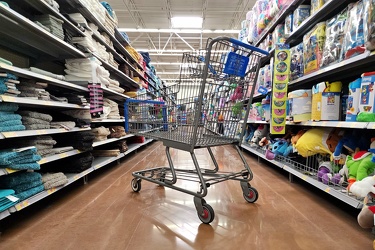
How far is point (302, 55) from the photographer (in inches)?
85.4

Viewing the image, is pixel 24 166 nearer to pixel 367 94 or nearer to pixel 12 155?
pixel 12 155

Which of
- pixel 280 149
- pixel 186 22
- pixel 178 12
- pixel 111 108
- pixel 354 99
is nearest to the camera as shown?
pixel 354 99

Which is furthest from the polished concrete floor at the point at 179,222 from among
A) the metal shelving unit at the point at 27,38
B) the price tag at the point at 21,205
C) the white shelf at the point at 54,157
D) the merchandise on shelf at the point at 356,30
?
the metal shelving unit at the point at 27,38

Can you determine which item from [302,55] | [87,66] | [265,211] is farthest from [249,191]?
[87,66]

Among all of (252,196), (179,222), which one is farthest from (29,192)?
(252,196)

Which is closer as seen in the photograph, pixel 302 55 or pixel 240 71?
pixel 240 71

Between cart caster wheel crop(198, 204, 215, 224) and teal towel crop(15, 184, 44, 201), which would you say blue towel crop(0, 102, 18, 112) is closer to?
teal towel crop(15, 184, 44, 201)

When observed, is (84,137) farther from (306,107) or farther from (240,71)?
(306,107)

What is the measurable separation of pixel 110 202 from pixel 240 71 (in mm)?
1471

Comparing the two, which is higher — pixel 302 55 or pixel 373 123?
pixel 302 55

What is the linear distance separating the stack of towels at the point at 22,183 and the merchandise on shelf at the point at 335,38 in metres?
2.37

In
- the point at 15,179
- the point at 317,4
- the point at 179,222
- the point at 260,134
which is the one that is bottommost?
the point at 179,222

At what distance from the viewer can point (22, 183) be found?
4.63 feet

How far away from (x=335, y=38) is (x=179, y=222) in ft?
5.81
